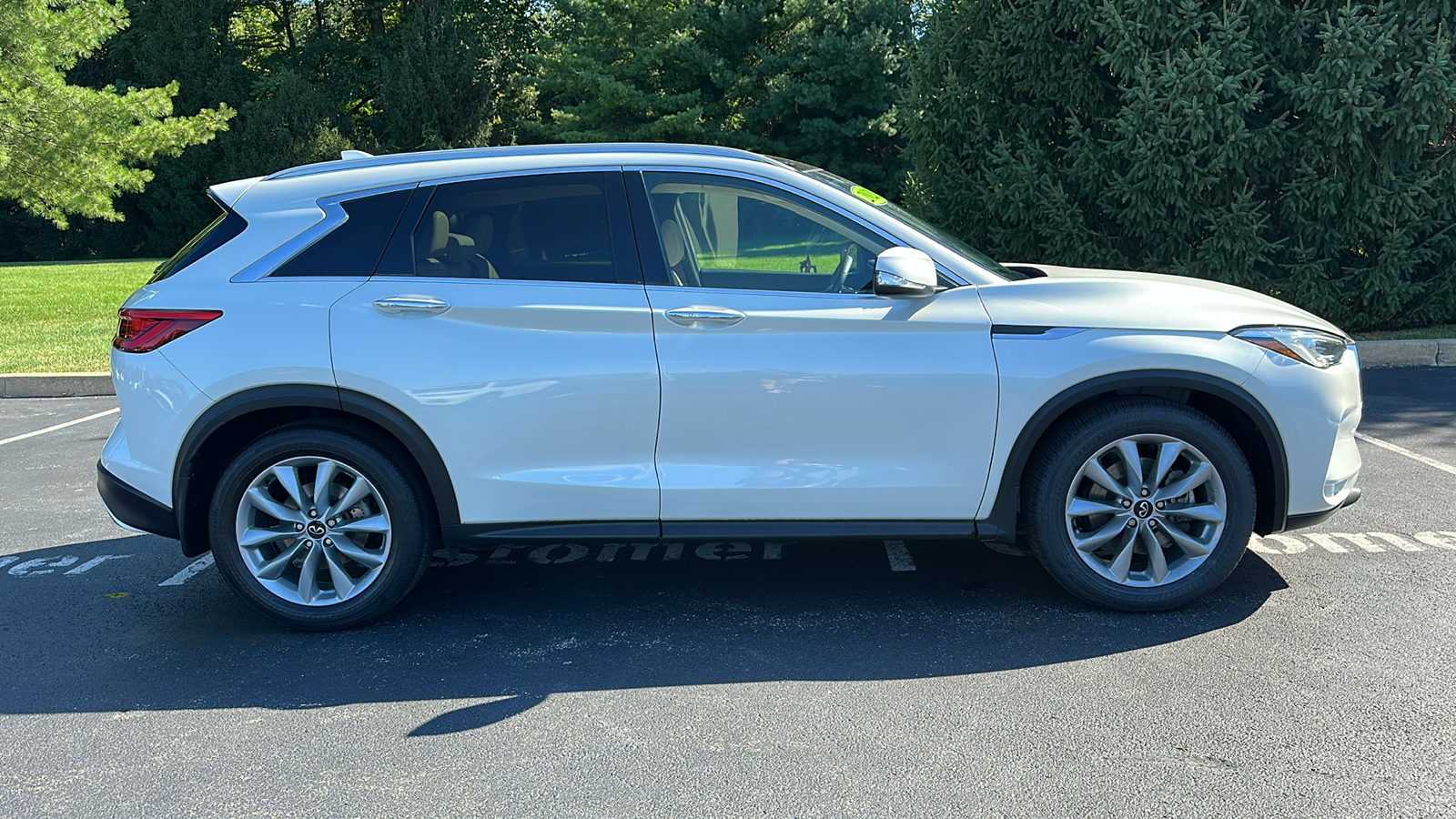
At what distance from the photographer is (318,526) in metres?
4.40

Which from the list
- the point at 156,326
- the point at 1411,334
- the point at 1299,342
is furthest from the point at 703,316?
the point at 1411,334

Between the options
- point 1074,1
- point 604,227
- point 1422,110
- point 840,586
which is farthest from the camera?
point 1074,1

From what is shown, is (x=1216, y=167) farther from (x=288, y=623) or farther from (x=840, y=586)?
(x=288, y=623)

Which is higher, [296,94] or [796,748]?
[296,94]

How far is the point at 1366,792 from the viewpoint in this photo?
3061mm

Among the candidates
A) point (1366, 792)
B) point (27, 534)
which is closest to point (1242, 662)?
point (1366, 792)

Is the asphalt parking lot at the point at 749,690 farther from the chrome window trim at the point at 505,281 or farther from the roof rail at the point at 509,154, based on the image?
the roof rail at the point at 509,154

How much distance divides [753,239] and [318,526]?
6.31 feet

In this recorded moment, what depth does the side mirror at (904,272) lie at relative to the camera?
4090 millimetres

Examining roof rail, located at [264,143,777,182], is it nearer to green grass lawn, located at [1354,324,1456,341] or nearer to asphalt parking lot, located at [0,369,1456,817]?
asphalt parking lot, located at [0,369,1456,817]

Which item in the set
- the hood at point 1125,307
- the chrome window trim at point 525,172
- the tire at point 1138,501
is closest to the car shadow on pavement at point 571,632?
the tire at point 1138,501

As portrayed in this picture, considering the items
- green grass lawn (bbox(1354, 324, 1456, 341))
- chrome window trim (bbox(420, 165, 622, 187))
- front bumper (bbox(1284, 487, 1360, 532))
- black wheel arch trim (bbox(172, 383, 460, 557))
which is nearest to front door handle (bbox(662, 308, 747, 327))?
chrome window trim (bbox(420, 165, 622, 187))

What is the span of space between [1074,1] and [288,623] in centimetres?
924

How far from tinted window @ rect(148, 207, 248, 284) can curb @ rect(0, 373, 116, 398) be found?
7112 mm
